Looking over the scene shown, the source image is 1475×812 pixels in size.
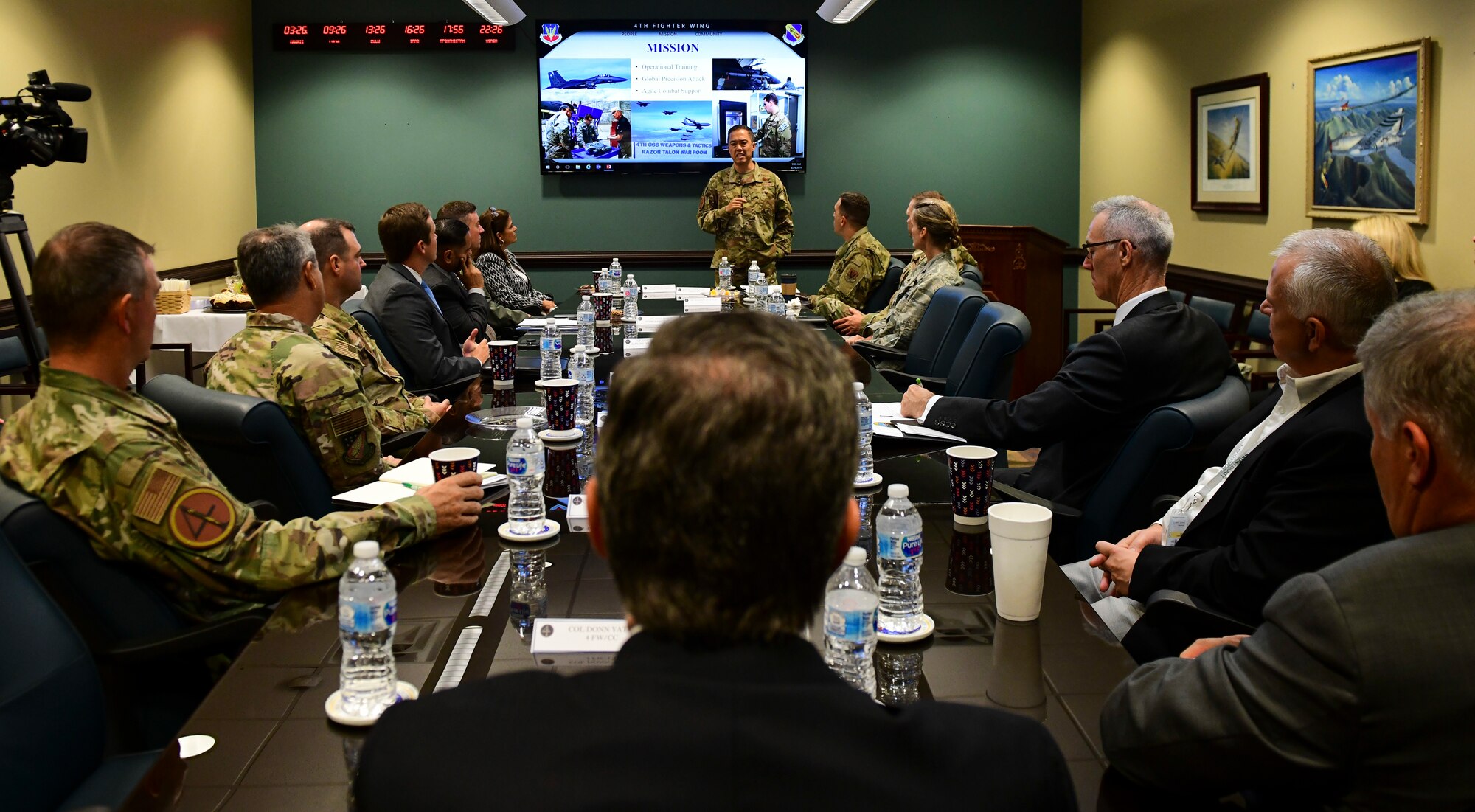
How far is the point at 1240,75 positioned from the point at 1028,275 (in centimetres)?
160

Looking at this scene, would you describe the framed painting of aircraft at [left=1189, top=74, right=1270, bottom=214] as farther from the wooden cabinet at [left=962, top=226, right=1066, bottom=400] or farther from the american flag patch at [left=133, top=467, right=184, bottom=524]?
the american flag patch at [left=133, top=467, right=184, bottom=524]

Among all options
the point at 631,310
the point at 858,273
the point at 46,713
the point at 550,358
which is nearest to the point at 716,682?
the point at 46,713

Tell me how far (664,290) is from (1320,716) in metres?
5.82

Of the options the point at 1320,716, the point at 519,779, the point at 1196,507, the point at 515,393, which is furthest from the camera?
the point at 515,393

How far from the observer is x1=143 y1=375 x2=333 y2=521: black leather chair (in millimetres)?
2229

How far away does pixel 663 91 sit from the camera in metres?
8.38

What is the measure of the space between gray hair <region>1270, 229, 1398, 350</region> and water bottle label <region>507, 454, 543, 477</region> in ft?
4.59

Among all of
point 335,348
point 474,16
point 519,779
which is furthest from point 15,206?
point 519,779

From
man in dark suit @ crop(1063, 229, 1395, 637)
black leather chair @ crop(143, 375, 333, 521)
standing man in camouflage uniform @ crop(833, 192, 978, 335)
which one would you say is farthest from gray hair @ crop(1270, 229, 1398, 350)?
standing man in camouflage uniform @ crop(833, 192, 978, 335)

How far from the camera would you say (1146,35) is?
754 centimetres

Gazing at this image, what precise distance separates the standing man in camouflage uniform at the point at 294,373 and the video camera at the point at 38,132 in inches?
67.3

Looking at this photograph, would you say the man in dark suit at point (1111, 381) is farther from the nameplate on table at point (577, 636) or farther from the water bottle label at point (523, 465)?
the nameplate on table at point (577, 636)

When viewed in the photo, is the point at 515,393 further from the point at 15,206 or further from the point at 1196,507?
the point at 15,206

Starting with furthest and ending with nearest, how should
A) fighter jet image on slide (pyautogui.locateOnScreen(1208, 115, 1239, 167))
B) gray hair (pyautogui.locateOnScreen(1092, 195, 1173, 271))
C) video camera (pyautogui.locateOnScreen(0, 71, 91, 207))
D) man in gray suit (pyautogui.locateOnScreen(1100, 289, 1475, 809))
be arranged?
fighter jet image on slide (pyautogui.locateOnScreen(1208, 115, 1239, 167))
video camera (pyautogui.locateOnScreen(0, 71, 91, 207))
gray hair (pyautogui.locateOnScreen(1092, 195, 1173, 271))
man in gray suit (pyautogui.locateOnScreen(1100, 289, 1475, 809))
